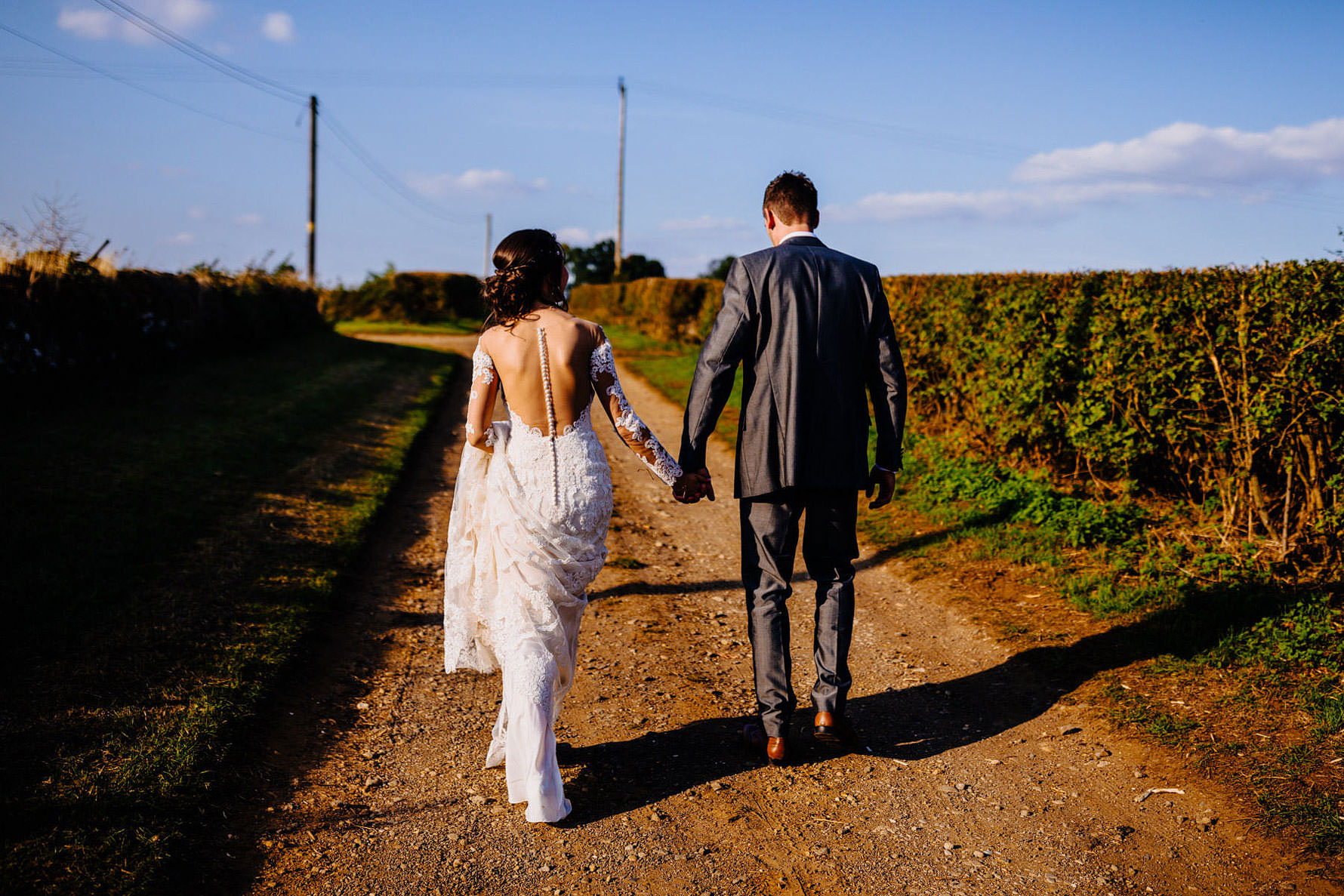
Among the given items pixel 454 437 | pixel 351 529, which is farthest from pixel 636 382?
pixel 351 529

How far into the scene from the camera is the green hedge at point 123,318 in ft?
31.7

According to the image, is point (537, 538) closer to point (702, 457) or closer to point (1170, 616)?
point (702, 457)

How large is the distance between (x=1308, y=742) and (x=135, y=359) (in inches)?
535

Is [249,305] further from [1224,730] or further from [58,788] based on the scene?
[1224,730]

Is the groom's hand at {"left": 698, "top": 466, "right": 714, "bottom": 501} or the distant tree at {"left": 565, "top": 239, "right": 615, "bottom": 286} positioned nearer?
the groom's hand at {"left": 698, "top": 466, "right": 714, "bottom": 501}

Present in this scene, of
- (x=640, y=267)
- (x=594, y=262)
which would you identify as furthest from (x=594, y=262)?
(x=640, y=267)

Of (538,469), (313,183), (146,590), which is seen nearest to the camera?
(538,469)

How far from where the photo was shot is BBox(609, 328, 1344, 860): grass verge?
3.74 metres

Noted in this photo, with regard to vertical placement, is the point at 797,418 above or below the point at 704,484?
above

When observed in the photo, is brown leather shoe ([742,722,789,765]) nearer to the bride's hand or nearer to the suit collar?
the bride's hand

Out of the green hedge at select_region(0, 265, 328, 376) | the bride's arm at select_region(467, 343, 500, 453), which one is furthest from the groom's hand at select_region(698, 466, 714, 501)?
the green hedge at select_region(0, 265, 328, 376)

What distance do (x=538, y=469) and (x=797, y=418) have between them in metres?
1.08

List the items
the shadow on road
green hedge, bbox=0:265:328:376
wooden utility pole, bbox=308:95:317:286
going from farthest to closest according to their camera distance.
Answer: wooden utility pole, bbox=308:95:317:286, green hedge, bbox=0:265:328:376, the shadow on road

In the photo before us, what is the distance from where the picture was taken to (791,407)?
367cm
